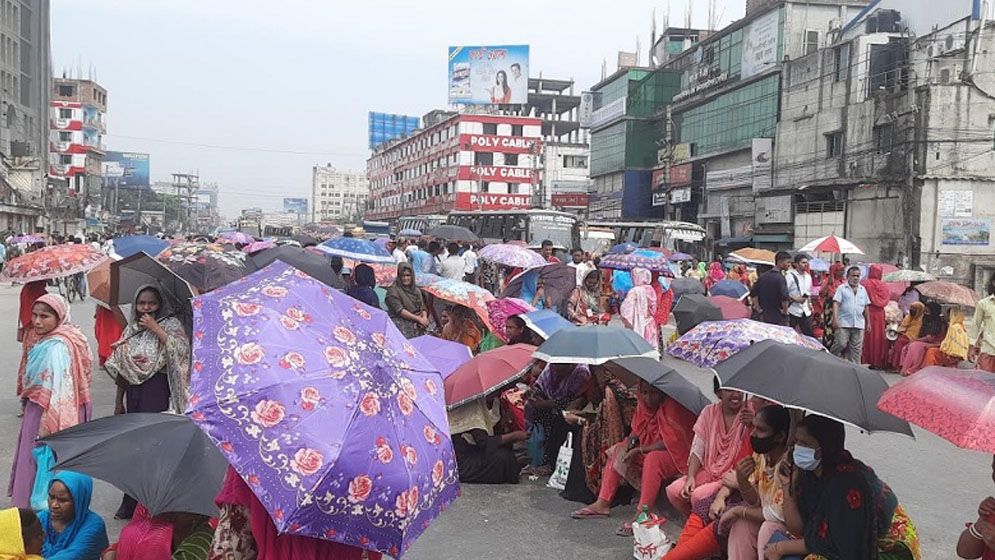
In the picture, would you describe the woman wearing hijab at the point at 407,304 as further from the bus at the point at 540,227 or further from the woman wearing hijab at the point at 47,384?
the bus at the point at 540,227

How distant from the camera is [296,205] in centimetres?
15075

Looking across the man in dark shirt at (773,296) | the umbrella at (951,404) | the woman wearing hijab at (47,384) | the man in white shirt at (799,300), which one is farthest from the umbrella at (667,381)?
the man in white shirt at (799,300)

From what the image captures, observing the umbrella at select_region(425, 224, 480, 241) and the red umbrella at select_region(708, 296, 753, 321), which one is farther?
the umbrella at select_region(425, 224, 480, 241)

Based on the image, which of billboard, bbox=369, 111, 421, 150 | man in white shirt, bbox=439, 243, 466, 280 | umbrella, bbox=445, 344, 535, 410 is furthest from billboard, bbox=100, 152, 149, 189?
umbrella, bbox=445, 344, 535, 410

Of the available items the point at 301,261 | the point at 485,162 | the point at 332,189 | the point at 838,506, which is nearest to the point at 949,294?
the point at 301,261

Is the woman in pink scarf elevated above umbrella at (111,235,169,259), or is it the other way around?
umbrella at (111,235,169,259)

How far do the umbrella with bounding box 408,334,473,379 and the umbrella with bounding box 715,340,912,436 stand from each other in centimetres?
318

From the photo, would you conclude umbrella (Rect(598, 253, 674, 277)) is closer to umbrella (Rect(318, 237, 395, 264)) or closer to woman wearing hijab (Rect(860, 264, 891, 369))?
umbrella (Rect(318, 237, 395, 264))

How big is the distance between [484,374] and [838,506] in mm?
3127

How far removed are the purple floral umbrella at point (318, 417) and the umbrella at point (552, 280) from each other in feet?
29.0

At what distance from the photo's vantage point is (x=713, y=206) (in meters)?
44.5

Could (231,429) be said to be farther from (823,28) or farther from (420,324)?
(823,28)

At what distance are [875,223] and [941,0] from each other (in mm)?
9834

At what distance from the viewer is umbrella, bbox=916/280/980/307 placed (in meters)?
10.9
